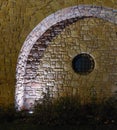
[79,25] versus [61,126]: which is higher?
[79,25]

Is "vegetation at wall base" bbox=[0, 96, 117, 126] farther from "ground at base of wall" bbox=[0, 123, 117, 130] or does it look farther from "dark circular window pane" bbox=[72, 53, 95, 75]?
"dark circular window pane" bbox=[72, 53, 95, 75]

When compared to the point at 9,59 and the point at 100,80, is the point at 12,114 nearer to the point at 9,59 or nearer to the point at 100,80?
the point at 9,59

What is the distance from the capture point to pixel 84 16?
12.4 metres

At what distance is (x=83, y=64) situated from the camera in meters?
12.6

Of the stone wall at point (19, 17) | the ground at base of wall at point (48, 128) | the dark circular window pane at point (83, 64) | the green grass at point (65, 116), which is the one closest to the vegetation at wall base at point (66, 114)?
the green grass at point (65, 116)

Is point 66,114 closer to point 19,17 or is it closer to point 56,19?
point 56,19

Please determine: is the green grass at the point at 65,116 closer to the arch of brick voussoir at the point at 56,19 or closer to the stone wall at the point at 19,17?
Answer: the arch of brick voussoir at the point at 56,19

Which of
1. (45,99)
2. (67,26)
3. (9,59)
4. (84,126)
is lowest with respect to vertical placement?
(84,126)

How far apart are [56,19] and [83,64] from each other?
147cm

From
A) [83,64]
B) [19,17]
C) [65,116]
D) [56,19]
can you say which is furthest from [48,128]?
[19,17]

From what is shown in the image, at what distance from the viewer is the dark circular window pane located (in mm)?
12484

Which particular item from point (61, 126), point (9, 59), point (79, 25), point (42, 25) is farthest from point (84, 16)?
point (61, 126)

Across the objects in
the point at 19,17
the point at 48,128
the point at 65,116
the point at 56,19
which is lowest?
the point at 48,128

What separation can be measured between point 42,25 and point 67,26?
695mm
